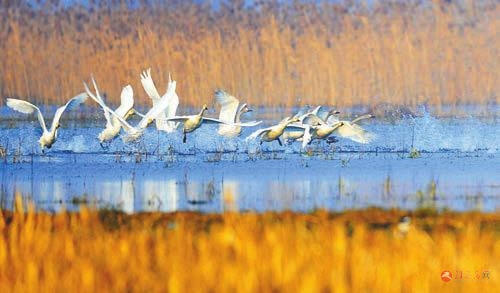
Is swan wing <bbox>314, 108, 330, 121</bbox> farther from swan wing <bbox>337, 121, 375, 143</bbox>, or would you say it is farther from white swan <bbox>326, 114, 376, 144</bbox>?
swan wing <bbox>337, 121, 375, 143</bbox>

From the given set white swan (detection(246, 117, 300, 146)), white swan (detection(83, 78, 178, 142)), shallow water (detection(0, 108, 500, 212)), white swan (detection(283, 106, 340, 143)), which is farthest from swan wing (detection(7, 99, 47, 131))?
white swan (detection(283, 106, 340, 143))

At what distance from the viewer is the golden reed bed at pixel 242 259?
659 cm

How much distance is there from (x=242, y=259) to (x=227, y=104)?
41.8ft

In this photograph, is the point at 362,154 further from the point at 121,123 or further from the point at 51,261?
the point at 51,261

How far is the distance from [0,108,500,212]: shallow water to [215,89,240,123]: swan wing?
0.73 m

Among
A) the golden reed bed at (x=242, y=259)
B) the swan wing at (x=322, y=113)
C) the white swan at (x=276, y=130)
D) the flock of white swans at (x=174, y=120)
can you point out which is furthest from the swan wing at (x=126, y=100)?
the golden reed bed at (x=242, y=259)

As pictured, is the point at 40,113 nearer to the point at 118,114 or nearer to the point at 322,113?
the point at 118,114

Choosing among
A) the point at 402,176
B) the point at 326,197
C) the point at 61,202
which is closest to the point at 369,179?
the point at 402,176

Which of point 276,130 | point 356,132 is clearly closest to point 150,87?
point 276,130

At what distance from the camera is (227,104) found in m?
19.9

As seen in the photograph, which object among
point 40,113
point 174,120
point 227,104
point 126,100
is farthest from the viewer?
point 126,100

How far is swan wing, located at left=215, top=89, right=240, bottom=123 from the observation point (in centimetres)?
1962

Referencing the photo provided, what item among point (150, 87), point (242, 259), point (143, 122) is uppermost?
point (150, 87)

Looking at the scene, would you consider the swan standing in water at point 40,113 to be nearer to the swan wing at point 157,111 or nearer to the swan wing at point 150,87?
the swan wing at point 157,111
